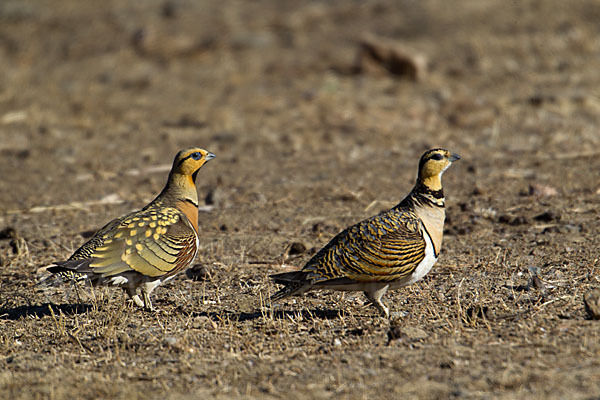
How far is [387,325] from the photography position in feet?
17.6

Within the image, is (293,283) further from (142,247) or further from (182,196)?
(182,196)

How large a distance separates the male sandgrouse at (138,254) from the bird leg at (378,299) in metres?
1.44

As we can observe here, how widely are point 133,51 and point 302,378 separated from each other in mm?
13299

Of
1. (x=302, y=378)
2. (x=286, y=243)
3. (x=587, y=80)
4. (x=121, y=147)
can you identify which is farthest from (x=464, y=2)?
(x=302, y=378)

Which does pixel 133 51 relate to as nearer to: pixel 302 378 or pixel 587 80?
pixel 587 80

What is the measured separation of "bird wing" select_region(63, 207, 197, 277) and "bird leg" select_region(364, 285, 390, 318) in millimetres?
1441

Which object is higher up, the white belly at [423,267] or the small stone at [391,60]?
the small stone at [391,60]

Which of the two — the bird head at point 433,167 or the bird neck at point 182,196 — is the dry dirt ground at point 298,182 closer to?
the bird neck at point 182,196

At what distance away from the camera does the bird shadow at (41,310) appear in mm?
5902

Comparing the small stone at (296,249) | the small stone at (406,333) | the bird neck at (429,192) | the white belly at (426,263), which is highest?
the bird neck at (429,192)

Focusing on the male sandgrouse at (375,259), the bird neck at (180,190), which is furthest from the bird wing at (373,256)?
the bird neck at (180,190)

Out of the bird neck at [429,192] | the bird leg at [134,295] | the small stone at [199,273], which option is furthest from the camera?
the small stone at [199,273]

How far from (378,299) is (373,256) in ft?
1.15

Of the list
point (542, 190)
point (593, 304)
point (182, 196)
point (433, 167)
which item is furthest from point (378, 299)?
point (542, 190)
